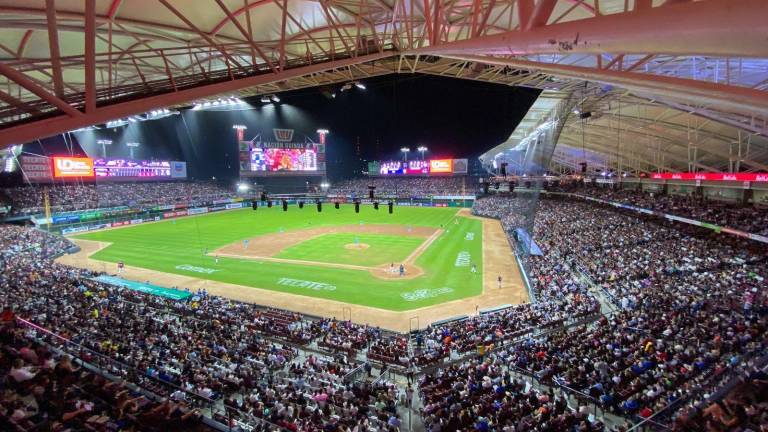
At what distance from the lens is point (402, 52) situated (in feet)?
63.3

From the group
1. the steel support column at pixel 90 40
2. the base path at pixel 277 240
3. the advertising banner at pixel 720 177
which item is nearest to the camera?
the steel support column at pixel 90 40

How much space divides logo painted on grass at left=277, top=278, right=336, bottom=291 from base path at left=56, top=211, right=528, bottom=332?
1.71m

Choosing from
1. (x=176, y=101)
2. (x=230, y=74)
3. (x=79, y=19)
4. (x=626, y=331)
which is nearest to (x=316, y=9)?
(x=230, y=74)

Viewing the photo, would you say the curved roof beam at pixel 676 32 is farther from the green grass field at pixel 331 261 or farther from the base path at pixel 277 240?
the base path at pixel 277 240

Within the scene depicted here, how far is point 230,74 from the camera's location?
469 inches

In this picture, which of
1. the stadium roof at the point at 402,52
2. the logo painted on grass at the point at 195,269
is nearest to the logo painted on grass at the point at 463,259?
the stadium roof at the point at 402,52

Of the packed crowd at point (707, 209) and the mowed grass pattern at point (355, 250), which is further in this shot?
the mowed grass pattern at point (355, 250)

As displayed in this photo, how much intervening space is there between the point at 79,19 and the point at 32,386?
10635mm

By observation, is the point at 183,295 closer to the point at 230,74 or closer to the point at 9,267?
the point at 9,267

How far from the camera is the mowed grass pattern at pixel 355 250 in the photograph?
34438mm

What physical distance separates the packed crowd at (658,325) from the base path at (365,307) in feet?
8.89

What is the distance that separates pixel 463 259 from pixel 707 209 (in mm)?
18977

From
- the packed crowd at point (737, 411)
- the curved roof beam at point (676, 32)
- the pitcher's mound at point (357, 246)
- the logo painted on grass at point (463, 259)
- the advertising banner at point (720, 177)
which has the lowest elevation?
the logo painted on grass at point (463, 259)

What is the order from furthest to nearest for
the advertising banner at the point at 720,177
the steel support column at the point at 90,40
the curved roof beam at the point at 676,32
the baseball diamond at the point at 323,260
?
1. the baseball diamond at the point at 323,260
2. the advertising banner at the point at 720,177
3. the steel support column at the point at 90,40
4. the curved roof beam at the point at 676,32
